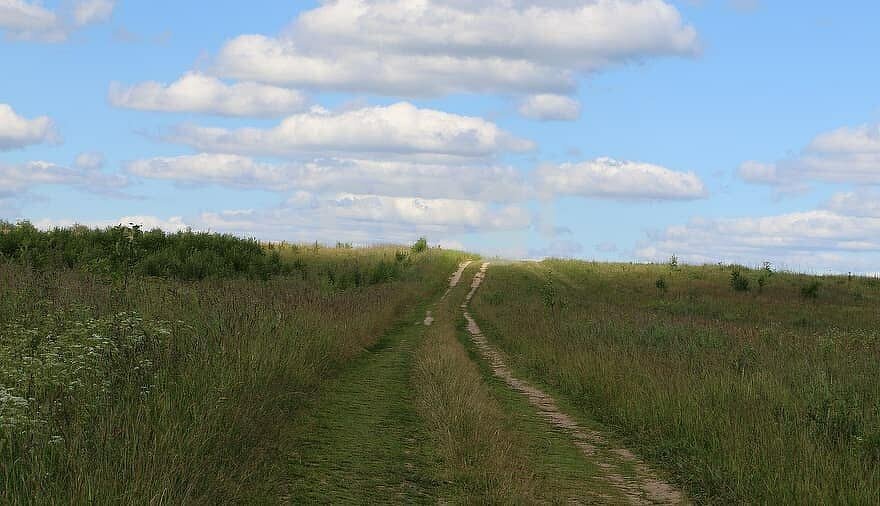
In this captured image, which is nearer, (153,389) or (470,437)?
(153,389)

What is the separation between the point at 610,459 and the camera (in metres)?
10.4

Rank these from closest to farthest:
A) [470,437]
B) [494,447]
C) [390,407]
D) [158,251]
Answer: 1. [494,447]
2. [470,437]
3. [390,407]
4. [158,251]

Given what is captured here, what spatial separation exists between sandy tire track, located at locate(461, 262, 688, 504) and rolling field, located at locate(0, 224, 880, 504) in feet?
0.14

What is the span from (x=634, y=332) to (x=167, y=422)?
48.6 ft

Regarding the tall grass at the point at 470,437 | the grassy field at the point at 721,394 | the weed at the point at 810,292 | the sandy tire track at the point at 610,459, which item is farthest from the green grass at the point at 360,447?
the weed at the point at 810,292

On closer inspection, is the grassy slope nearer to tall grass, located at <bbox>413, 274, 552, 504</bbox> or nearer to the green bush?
tall grass, located at <bbox>413, 274, 552, 504</bbox>

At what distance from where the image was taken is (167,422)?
7.61m

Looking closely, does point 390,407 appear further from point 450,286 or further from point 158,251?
→ point 450,286

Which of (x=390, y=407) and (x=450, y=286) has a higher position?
(x=450, y=286)

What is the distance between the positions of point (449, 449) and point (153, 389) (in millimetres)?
3348

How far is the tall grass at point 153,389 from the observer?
6203 mm

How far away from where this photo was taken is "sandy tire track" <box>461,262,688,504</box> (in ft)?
28.9

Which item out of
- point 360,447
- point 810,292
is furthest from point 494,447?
point 810,292

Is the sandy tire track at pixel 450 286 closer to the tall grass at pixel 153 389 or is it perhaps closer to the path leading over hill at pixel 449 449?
the tall grass at pixel 153 389
